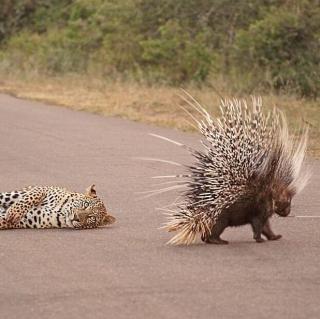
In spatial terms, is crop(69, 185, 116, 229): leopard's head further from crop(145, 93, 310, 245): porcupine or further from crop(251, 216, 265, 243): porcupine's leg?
crop(251, 216, 265, 243): porcupine's leg

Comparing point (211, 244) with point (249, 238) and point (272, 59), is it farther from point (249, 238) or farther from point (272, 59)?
point (272, 59)

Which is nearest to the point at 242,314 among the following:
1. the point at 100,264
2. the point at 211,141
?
the point at 100,264

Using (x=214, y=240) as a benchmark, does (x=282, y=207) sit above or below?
above

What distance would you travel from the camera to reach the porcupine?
8164 millimetres

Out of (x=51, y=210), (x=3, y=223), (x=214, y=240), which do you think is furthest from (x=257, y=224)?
(x=3, y=223)

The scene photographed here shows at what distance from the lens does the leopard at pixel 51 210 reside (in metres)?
9.21

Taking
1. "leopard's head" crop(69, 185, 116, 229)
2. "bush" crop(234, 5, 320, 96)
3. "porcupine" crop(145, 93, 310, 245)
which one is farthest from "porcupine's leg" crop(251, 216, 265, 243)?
"bush" crop(234, 5, 320, 96)

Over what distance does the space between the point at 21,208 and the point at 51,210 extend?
0.27m

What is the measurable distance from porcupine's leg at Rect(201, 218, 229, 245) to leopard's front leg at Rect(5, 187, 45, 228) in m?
1.63

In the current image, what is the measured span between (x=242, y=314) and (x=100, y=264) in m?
1.76

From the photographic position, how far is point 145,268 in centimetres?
761

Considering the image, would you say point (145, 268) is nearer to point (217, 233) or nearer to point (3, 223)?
point (217, 233)

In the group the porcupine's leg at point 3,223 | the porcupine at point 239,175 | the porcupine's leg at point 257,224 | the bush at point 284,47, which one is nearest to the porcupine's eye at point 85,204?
the porcupine's leg at point 3,223

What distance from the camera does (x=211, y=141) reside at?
8.30 m
